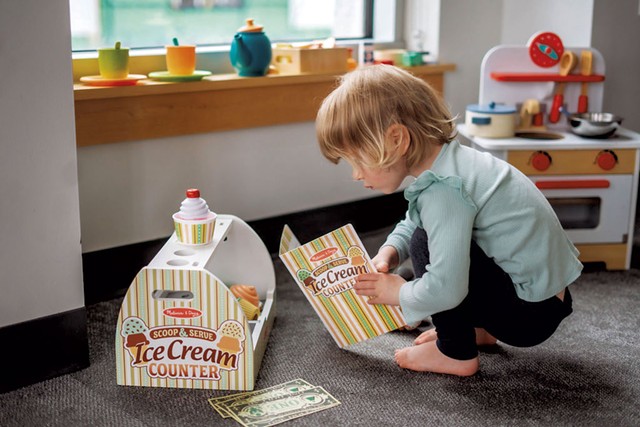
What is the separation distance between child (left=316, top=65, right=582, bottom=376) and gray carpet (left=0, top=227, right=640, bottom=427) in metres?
0.09

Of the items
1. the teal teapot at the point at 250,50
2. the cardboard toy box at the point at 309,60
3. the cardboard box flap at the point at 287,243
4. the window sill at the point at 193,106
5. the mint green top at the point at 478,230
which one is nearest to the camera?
the mint green top at the point at 478,230

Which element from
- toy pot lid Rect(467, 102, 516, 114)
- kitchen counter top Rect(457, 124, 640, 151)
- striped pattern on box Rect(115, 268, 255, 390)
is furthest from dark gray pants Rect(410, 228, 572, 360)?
toy pot lid Rect(467, 102, 516, 114)

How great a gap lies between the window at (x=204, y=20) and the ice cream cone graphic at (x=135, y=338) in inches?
33.8

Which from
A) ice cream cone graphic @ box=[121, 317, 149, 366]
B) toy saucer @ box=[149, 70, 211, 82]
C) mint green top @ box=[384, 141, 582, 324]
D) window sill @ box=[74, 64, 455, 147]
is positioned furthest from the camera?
toy saucer @ box=[149, 70, 211, 82]

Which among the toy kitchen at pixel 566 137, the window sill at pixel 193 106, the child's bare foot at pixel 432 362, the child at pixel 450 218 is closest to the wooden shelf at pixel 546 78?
the toy kitchen at pixel 566 137

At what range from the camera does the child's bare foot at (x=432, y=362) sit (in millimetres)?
1432

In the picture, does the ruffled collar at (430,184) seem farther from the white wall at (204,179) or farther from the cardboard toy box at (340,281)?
the white wall at (204,179)

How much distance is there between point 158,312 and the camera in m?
1.36

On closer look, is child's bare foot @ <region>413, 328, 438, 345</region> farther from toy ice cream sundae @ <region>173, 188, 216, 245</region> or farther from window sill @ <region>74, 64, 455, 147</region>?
window sill @ <region>74, 64, 455, 147</region>

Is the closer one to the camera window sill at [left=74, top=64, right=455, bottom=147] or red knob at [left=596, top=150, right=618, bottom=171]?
window sill at [left=74, top=64, right=455, bottom=147]

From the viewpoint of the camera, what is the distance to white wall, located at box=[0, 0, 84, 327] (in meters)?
1.31

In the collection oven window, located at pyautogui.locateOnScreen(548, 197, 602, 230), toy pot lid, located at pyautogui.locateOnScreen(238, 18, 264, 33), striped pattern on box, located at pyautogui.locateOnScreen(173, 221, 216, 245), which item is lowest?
oven window, located at pyautogui.locateOnScreen(548, 197, 602, 230)

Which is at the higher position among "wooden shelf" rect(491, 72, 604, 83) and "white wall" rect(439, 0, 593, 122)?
"white wall" rect(439, 0, 593, 122)

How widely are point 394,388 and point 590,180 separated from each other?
2.86ft
